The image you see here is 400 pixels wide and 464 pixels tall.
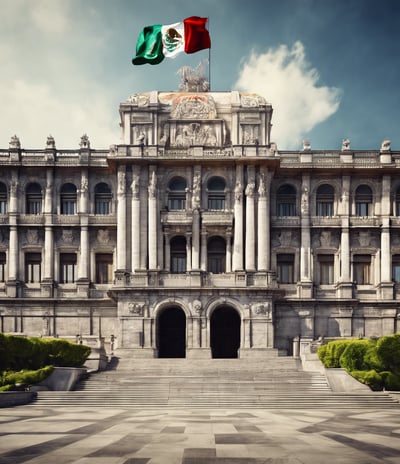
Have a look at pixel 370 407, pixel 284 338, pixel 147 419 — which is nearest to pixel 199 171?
pixel 284 338

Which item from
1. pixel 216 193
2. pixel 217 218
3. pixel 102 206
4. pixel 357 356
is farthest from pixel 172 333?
pixel 357 356

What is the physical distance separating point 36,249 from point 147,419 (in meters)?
32.9

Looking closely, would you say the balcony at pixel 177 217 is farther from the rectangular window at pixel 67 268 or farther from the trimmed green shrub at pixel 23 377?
the trimmed green shrub at pixel 23 377

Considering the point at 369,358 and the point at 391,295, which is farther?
the point at 391,295

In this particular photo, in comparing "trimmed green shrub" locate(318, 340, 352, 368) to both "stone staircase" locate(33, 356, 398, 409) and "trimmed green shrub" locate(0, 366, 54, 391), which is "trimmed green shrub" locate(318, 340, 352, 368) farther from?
"trimmed green shrub" locate(0, 366, 54, 391)

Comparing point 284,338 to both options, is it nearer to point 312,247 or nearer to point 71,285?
point 312,247

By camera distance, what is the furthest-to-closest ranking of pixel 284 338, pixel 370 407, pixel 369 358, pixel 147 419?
pixel 284 338 < pixel 369 358 < pixel 370 407 < pixel 147 419

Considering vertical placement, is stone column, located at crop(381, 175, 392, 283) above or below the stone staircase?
above

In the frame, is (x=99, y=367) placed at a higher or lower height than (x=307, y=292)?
lower

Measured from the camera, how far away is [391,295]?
54625 millimetres

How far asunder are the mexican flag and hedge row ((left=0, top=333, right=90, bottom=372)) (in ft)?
69.2

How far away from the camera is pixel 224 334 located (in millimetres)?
53906

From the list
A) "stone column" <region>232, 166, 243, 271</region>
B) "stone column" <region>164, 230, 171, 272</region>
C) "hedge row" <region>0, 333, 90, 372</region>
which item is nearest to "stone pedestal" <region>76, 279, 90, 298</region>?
"stone column" <region>164, 230, 171, 272</region>

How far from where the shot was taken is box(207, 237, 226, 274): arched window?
5447 centimetres
